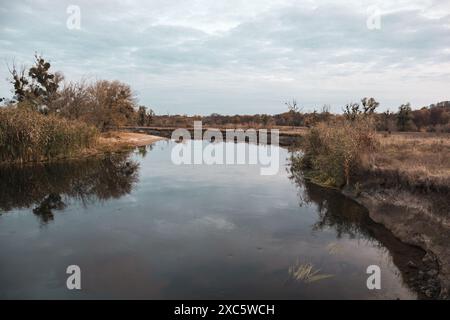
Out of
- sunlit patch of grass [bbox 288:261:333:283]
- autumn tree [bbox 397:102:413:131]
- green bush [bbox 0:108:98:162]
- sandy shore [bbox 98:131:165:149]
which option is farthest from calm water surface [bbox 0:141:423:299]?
autumn tree [bbox 397:102:413:131]

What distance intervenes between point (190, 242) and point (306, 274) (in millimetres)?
3726

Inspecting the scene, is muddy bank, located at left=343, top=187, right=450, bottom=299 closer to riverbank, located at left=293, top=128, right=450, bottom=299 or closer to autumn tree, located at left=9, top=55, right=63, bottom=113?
riverbank, located at left=293, top=128, right=450, bottom=299

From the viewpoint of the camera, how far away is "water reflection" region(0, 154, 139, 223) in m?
15.6

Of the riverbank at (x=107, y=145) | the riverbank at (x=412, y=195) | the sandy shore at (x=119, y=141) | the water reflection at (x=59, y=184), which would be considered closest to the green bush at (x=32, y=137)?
the riverbank at (x=107, y=145)

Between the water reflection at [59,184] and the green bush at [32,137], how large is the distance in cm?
139

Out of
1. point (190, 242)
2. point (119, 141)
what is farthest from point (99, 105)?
point (190, 242)

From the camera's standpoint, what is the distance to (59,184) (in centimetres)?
1941

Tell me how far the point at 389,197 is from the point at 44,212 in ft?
43.4

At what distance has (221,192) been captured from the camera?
18.3m

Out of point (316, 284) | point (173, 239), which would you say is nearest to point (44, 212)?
point (173, 239)

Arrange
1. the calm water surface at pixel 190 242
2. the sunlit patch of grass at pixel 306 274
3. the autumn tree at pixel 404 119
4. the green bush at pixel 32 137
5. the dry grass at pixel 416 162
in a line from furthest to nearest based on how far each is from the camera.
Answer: the autumn tree at pixel 404 119
the green bush at pixel 32 137
the dry grass at pixel 416 162
the sunlit patch of grass at pixel 306 274
the calm water surface at pixel 190 242

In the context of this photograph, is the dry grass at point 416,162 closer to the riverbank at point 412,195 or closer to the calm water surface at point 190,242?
the riverbank at point 412,195

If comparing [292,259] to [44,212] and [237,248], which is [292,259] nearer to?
[237,248]

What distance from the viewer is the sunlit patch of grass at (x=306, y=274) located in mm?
8597
